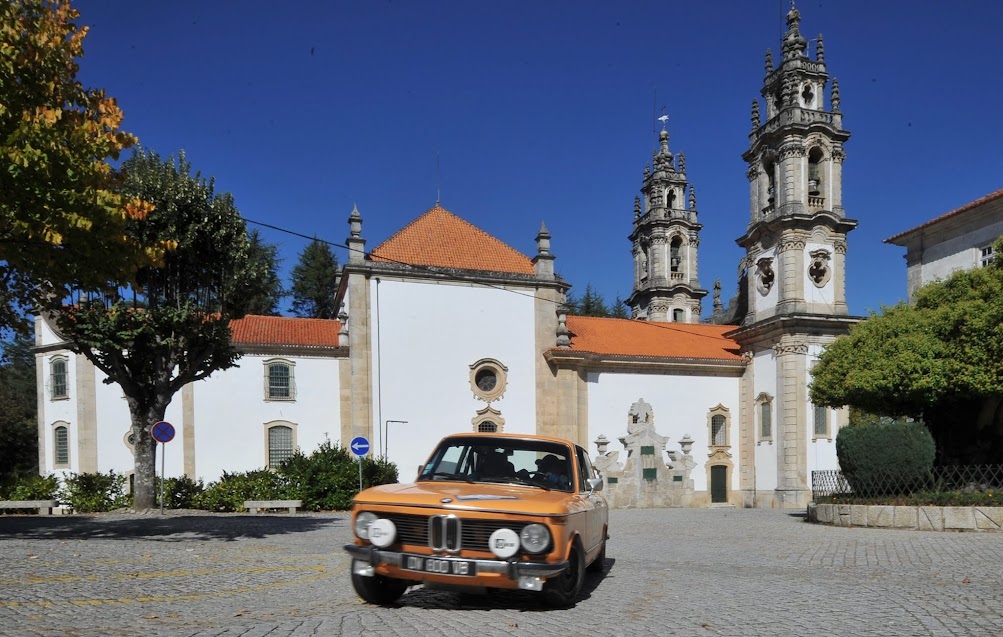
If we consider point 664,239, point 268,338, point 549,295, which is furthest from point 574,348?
point 664,239

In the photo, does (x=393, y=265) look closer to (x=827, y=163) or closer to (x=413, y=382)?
(x=413, y=382)

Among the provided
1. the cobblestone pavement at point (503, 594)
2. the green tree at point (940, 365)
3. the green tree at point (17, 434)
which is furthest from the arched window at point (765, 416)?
the green tree at point (17, 434)

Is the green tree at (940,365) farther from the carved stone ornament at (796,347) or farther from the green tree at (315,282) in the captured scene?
the green tree at (315,282)

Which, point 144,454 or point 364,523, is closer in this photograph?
point 364,523

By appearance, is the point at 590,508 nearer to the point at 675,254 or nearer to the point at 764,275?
the point at 764,275

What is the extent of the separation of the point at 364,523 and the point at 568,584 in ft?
6.09

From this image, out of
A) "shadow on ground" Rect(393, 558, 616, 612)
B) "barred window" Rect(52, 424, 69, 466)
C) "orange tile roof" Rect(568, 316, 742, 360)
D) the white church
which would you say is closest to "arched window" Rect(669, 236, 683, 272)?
"orange tile roof" Rect(568, 316, 742, 360)

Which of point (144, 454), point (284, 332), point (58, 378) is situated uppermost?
point (284, 332)

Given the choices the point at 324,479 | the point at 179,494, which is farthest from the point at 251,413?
the point at 324,479

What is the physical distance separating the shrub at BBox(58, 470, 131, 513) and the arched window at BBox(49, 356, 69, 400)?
281 inches

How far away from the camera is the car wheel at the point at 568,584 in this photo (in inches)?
242

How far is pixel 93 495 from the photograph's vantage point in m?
20.0

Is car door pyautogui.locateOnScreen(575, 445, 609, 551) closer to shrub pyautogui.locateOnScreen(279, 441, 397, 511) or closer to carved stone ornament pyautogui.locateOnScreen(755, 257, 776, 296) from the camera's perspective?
shrub pyautogui.locateOnScreen(279, 441, 397, 511)

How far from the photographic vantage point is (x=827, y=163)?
1238 inches
